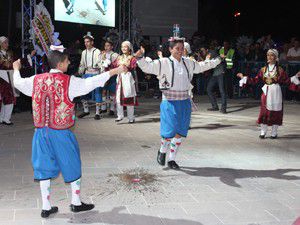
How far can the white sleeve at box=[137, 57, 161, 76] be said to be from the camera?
252 inches

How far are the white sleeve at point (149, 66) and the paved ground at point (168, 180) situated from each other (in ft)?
4.62

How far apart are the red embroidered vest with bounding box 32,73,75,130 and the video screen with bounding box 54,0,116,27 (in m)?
12.2

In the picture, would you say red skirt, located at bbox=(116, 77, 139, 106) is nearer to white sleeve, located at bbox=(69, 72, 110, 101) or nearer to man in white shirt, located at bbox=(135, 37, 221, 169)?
man in white shirt, located at bbox=(135, 37, 221, 169)

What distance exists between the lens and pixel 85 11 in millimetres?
17125

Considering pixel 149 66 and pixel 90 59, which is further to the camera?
pixel 90 59

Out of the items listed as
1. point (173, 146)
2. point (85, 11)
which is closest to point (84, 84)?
point (173, 146)

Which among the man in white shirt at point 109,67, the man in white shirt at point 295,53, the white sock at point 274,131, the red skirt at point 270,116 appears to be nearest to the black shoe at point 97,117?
the man in white shirt at point 109,67

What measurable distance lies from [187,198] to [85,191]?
4.00 ft

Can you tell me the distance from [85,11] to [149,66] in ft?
36.7

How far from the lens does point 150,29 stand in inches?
875

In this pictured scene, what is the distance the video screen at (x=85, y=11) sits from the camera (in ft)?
54.0

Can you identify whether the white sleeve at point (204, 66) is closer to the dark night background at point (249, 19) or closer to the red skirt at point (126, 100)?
the red skirt at point (126, 100)

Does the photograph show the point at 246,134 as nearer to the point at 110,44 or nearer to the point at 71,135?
the point at 110,44

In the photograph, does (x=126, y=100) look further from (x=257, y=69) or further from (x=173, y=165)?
(x=257, y=69)
